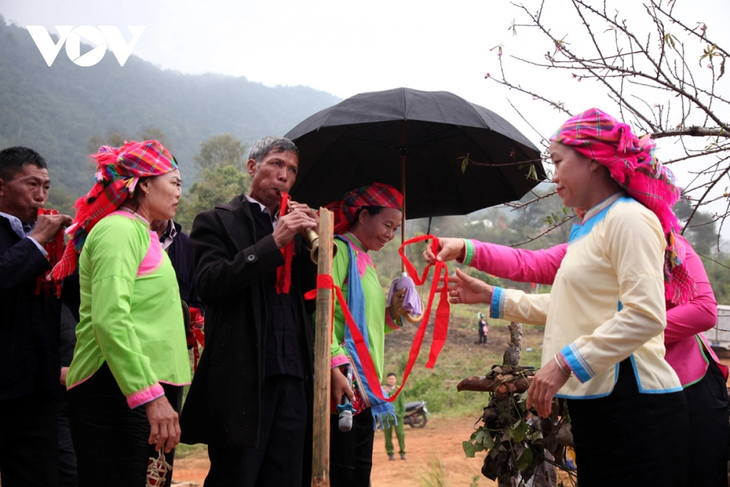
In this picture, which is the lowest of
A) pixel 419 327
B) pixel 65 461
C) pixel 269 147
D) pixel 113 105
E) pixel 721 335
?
pixel 721 335

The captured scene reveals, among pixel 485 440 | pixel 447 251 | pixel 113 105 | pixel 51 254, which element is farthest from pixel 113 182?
pixel 113 105

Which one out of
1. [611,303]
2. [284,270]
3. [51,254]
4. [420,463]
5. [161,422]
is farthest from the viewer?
[420,463]

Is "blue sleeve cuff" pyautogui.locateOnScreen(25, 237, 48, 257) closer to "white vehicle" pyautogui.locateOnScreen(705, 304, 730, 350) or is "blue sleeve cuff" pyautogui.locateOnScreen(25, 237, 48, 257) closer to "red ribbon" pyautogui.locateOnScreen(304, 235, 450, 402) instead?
"red ribbon" pyautogui.locateOnScreen(304, 235, 450, 402)

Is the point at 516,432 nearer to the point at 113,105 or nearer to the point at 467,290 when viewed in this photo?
the point at 467,290

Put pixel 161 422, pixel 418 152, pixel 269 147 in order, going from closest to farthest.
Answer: pixel 161 422
pixel 269 147
pixel 418 152

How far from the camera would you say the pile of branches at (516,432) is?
3.37 metres

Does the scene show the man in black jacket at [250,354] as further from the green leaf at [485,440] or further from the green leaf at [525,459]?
the green leaf at [525,459]

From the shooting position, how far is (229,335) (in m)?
2.42

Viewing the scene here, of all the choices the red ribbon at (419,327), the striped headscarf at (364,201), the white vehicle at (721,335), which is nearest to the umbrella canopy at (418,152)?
the striped headscarf at (364,201)

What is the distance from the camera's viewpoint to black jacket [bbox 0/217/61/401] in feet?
8.62

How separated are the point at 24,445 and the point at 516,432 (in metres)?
2.43

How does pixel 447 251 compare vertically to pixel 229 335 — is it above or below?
above

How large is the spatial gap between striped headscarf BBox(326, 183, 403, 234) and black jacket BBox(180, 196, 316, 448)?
2.50ft

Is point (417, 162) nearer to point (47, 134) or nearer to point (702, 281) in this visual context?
point (702, 281)
